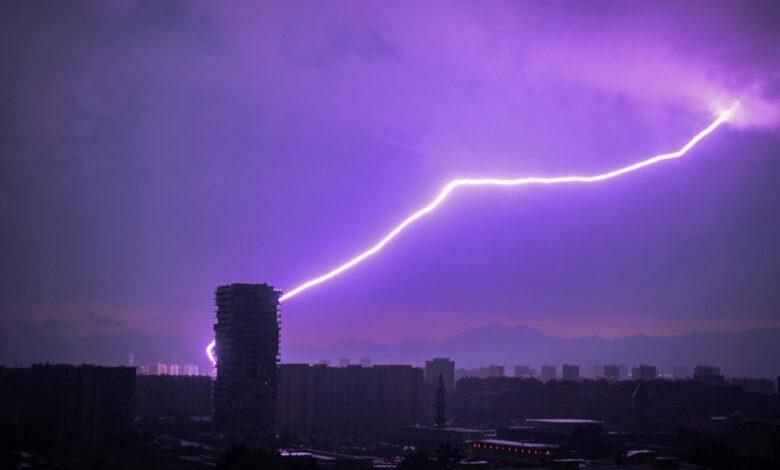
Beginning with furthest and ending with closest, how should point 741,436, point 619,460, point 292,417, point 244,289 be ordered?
point 292,417 → point 244,289 → point 741,436 → point 619,460

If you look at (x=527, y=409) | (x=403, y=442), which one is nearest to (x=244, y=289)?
(x=403, y=442)

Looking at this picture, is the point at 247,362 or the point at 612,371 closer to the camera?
the point at 247,362

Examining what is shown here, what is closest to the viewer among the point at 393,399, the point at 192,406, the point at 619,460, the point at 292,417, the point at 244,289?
the point at 619,460

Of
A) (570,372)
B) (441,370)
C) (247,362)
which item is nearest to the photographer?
(247,362)

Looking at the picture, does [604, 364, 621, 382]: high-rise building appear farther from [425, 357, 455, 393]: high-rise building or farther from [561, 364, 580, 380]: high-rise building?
[425, 357, 455, 393]: high-rise building

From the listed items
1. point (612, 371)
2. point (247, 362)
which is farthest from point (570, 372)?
point (247, 362)

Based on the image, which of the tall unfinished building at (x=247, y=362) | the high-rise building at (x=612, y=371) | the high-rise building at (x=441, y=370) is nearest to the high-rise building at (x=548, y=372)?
the high-rise building at (x=612, y=371)

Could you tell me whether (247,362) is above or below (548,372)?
above

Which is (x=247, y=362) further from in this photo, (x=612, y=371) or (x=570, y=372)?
(x=612, y=371)

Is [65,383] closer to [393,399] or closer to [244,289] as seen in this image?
[244,289]
